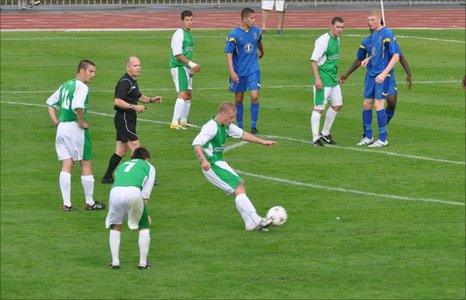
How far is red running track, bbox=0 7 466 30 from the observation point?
1961 inches

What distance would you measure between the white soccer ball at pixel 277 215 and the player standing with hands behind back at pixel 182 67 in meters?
7.94

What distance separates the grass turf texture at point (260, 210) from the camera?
18531 millimetres

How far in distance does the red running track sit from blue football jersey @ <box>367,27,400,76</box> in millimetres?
22571

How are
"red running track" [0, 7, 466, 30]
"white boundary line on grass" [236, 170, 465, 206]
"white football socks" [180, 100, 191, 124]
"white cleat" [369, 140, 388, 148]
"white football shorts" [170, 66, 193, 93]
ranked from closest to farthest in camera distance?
1. "white boundary line on grass" [236, 170, 465, 206]
2. "white cleat" [369, 140, 388, 148]
3. "white football shorts" [170, 66, 193, 93]
4. "white football socks" [180, 100, 191, 124]
5. "red running track" [0, 7, 466, 30]

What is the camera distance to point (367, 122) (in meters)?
27.5

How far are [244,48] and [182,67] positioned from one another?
161 cm

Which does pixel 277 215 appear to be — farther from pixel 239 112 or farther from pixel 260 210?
pixel 239 112

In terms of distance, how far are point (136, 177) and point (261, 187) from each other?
584 centimetres

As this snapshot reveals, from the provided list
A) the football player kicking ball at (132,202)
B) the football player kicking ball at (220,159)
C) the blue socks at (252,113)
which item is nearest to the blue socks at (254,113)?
the blue socks at (252,113)

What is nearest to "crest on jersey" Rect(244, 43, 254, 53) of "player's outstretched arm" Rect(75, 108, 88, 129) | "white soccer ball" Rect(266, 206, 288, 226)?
"player's outstretched arm" Rect(75, 108, 88, 129)

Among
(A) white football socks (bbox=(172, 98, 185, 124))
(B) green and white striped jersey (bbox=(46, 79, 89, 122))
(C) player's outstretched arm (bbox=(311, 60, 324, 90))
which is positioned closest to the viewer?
(B) green and white striped jersey (bbox=(46, 79, 89, 122))

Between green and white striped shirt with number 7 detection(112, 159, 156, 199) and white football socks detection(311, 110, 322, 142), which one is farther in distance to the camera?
white football socks detection(311, 110, 322, 142)

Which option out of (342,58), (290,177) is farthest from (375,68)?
(342,58)

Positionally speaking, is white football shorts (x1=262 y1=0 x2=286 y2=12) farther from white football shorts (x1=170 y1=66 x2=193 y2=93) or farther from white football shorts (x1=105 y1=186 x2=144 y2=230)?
white football shorts (x1=105 y1=186 x2=144 y2=230)
